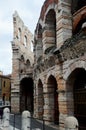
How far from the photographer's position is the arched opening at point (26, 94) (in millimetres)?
26328

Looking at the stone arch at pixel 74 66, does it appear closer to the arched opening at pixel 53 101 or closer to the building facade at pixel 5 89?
the arched opening at pixel 53 101

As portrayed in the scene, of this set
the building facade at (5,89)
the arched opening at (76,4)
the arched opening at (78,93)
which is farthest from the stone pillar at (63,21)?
the building facade at (5,89)

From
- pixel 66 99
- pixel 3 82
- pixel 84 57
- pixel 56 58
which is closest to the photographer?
pixel 84 57

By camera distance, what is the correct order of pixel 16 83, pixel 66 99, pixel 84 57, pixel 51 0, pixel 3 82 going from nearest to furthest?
pixel 84 57
pixel 66 99
pixel 51 0
pixel 16 83
pixel 3 82

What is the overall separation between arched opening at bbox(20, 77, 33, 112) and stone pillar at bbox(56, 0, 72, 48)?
13823 millimetres

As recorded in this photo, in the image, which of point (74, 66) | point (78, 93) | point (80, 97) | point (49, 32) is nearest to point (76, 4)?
point (49, 32)

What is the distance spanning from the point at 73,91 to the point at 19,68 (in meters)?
14.4

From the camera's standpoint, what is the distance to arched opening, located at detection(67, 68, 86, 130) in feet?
39.2

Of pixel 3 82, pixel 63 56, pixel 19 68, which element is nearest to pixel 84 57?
pixel 63 56

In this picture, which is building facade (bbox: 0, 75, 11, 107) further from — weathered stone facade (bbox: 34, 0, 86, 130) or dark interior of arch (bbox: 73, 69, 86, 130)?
dark interior of arch (bbox: 73, 69, 86, 130)

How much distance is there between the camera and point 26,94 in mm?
27406

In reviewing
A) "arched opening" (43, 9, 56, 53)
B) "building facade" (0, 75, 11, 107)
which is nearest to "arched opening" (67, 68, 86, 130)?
"arched opening" (43, 9, 56, 53)

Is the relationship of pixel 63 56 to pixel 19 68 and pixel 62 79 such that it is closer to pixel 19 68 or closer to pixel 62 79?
pixel 62 79

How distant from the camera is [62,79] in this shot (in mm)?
12602
